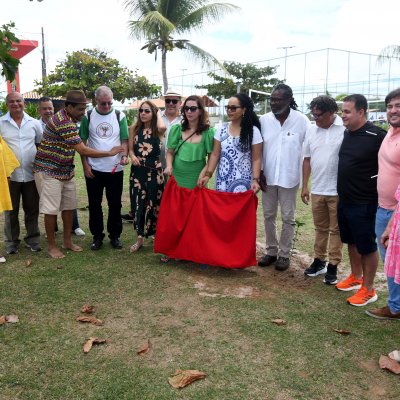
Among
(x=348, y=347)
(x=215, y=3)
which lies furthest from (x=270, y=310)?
(x=215, y=3)

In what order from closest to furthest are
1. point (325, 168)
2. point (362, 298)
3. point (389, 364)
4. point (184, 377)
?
point (184, 377)
point (389, 364)
point (362, 298)
point (325, 168)

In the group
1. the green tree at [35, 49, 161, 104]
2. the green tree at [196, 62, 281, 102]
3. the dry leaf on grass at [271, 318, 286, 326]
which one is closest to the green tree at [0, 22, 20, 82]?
the dry leaf on grass at [271, 318, 286, 326]

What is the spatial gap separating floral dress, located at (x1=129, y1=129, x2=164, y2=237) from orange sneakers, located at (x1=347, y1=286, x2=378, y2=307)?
2.59m

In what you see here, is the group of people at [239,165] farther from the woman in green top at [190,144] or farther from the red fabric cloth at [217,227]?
the red fabric cloth at [217,227]

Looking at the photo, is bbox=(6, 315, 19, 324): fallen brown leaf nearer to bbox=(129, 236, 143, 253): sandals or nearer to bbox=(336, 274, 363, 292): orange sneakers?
bbox=(129, 236, 143, 253): sandals

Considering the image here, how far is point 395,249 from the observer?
315cm

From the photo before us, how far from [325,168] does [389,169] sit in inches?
39.1

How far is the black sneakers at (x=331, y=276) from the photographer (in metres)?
4.65

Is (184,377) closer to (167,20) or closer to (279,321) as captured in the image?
(279,321)

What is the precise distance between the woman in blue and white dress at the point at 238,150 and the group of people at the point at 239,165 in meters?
0.01

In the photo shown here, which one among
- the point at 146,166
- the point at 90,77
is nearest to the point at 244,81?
the point at 90,77

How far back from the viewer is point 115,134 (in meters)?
5.39

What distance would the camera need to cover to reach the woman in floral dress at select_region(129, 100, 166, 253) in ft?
17.6

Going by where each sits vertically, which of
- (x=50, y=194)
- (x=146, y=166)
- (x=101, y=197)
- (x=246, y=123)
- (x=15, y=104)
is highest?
(x=15, y=104)
